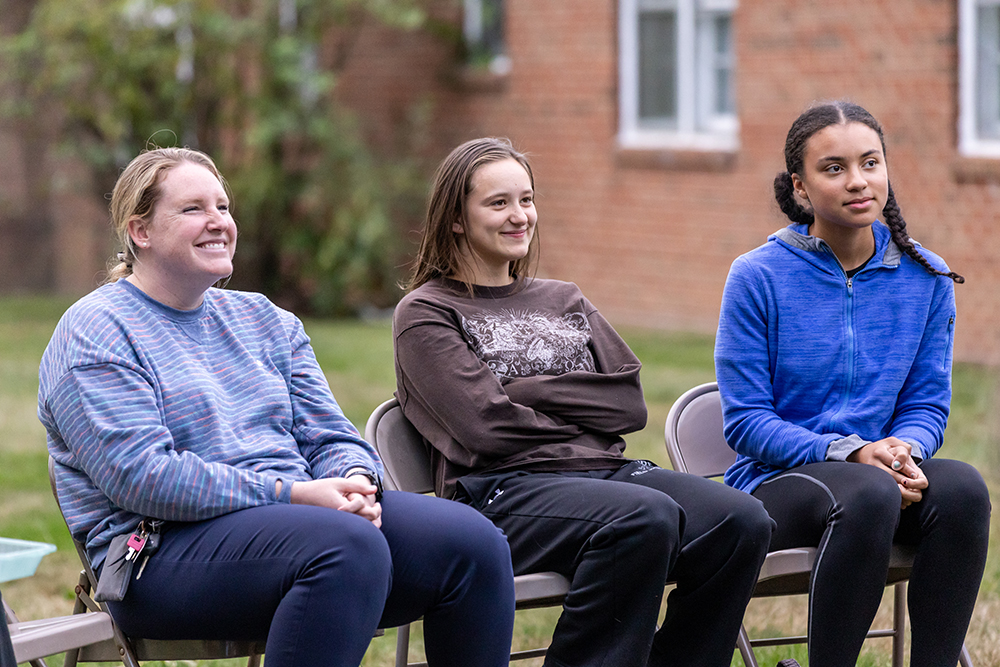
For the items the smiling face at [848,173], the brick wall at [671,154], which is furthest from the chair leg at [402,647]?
the brick wall at [671,154]

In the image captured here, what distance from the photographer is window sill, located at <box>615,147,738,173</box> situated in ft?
34.6

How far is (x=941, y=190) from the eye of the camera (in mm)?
9102

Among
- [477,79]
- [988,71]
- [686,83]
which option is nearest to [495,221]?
[988,71]

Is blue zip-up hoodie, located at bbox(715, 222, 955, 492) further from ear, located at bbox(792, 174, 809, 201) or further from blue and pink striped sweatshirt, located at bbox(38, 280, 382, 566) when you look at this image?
blue and pink striped sweatshirt, located at bbox(38, 280, 382, 566)

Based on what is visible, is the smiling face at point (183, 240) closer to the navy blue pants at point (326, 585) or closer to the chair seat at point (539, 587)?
the navy blue pants at point (326, 585)

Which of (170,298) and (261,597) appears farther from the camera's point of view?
(170,298)

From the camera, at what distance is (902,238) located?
3.59 m

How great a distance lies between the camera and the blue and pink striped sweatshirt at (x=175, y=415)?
9.20ft

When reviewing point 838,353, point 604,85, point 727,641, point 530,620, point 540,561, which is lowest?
point 530,620

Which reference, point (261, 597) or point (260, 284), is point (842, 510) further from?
point (260, 284)

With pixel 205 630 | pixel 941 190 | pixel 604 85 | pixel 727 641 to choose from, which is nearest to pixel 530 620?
pixel 727 641

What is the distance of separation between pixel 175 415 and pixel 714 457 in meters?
1.61

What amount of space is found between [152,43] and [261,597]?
986cm

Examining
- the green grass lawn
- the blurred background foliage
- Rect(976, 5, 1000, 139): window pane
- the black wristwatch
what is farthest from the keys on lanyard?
the blurred background foliage
